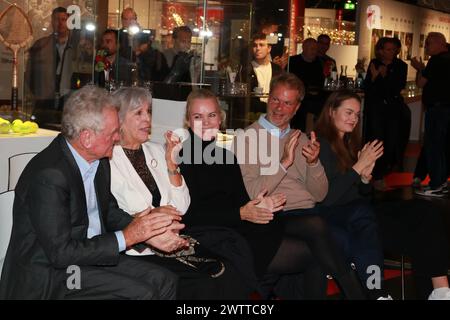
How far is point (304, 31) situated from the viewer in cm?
1251

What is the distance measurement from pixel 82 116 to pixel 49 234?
49 cm

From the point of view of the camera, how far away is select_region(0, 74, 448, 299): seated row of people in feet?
9.00

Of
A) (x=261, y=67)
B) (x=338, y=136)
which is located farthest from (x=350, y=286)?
(x=261, y=67)

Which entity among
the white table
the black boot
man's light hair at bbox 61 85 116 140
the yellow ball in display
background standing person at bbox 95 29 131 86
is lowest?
the black boot

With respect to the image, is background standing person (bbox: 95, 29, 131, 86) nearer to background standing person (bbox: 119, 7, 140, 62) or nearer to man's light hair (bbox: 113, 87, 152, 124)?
background standing person (bbox: 119, 7, 140, 62)

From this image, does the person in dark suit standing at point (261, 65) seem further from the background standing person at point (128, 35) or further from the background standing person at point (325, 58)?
the background standing person at point (325, 58)

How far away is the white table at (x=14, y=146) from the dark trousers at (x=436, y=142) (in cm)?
525

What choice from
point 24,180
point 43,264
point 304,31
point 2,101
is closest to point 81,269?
point 43,264

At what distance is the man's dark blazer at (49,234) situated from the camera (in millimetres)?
2666

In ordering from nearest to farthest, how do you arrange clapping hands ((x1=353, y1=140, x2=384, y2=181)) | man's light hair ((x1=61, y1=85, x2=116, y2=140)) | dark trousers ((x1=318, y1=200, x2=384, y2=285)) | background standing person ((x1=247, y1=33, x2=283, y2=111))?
man's light hair ((x1=61, y1=85, x2=116, y2=140)) → dark trousers ((x1=318, y1=200, x2=384, y2=285)) → clapping hands ((x1=353, y1=140, x2=384, y2=181)) → background standing person ((x1=247, y1=33, x2=283, y2=111))

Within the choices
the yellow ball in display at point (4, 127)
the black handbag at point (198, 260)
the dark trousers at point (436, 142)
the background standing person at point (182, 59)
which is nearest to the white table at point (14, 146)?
the yellow ball in display at point (4, 127)

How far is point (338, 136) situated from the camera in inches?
173

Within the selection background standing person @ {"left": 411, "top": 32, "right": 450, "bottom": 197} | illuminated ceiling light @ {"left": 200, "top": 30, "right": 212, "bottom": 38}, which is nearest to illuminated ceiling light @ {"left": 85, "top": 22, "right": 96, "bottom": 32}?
illuminated ceiling light @ {"left": 200, "top": 30, "right": 212, "bottom": 38}

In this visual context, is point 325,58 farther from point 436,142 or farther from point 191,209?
point 191,209
